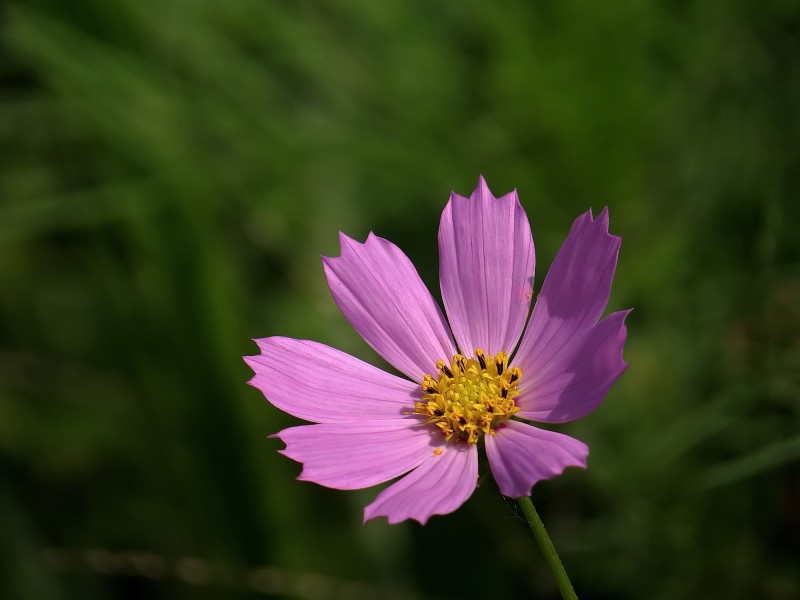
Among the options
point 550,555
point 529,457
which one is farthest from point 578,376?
point 550,555

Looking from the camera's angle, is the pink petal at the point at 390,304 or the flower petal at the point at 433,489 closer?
the flower petal at the point at 433,489

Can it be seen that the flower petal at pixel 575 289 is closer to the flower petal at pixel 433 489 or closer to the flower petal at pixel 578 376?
the flower petal at pixel 578 376

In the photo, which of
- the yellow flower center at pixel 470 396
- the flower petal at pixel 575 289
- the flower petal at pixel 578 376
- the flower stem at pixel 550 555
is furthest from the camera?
the yellow flower center at pixel 470 396

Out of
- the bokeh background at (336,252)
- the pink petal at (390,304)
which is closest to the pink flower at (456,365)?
the pink petal at (390,304)

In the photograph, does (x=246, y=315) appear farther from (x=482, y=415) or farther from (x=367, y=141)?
(x=482, y=415)

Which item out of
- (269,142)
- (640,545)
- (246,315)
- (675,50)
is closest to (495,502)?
(640,545)

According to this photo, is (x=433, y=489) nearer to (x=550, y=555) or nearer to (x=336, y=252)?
(x=550, y=555)
